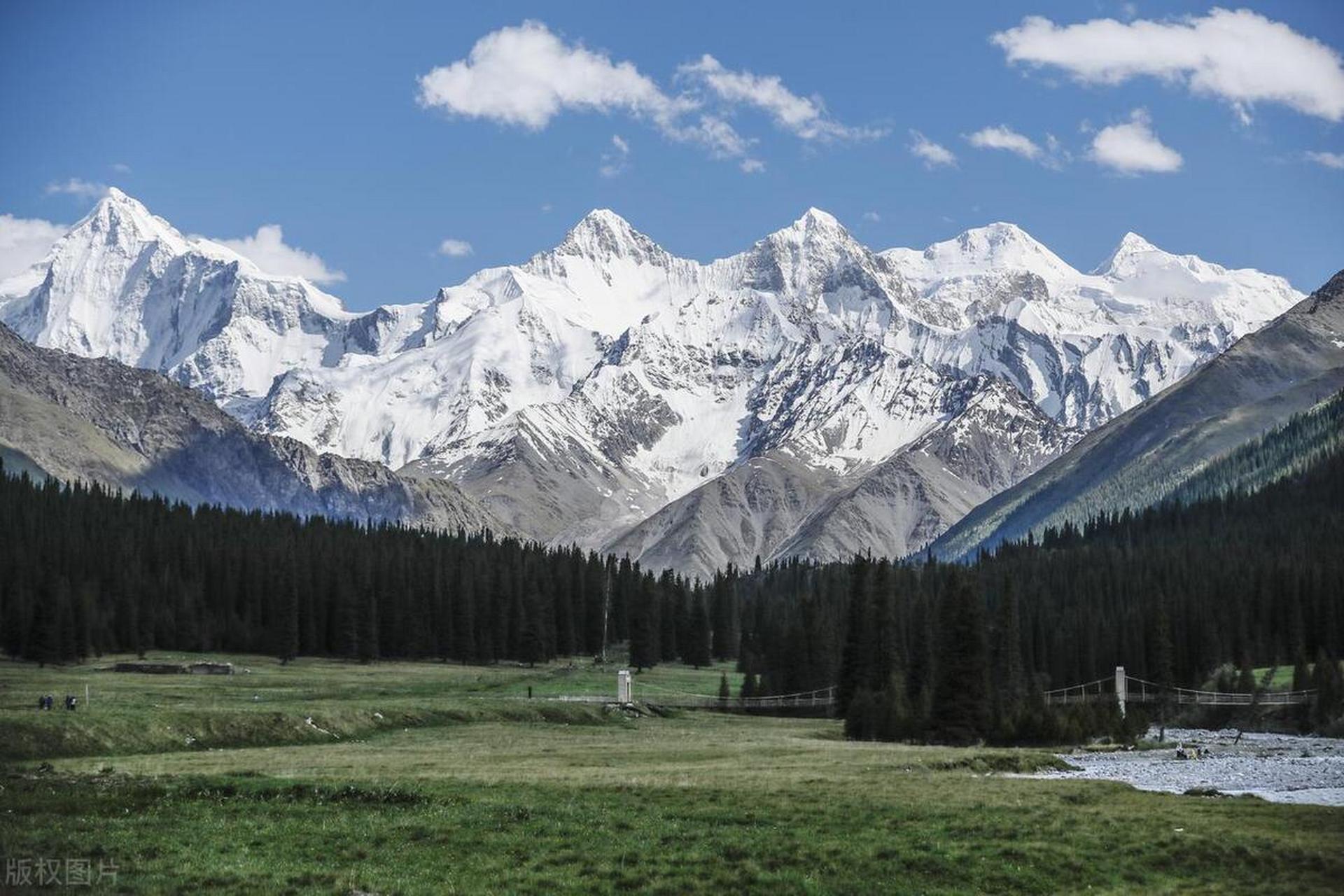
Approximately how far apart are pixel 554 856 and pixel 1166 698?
400 feet

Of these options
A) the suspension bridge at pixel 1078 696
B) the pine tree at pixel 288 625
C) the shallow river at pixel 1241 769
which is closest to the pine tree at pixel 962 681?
the shallow river at pixel 1241 769

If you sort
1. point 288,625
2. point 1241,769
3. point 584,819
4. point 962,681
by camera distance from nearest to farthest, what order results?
point 584,819
point 1241,769
point 962,681
point 288,625

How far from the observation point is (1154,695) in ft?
522

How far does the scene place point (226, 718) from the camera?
87.9 m

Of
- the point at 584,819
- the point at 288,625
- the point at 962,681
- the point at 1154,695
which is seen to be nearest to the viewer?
the point at 584,819

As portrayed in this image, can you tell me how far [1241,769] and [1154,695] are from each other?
7457cm

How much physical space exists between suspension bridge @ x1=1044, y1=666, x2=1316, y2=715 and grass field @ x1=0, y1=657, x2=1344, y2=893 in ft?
186

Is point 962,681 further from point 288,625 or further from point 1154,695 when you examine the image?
point 288,625

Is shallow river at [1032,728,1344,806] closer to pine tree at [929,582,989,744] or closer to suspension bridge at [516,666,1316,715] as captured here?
pine tree at [929,582,989,744]

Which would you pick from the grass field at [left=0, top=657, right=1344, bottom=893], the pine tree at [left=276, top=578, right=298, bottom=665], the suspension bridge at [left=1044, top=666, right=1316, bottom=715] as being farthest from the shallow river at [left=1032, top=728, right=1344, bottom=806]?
the pine tree at [left=276, top=578, right=298, bottom=665]

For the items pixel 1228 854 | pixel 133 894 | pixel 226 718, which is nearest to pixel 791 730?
pixel 226 718

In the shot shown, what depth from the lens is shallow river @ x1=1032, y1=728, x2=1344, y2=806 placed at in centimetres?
7169

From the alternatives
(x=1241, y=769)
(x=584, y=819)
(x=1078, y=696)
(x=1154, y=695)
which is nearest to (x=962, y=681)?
(x=1241, y=769)

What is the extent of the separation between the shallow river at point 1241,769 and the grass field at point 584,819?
490cm
